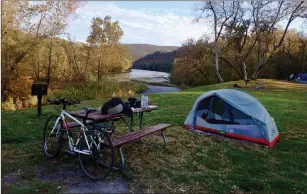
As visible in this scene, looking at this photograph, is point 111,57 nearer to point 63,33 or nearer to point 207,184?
point 63,33

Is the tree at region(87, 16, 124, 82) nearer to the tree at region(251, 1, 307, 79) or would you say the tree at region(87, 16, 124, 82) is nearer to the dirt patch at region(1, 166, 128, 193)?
the tree at region(251, 1, 307, 79)

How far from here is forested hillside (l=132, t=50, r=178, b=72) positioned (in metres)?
84.4

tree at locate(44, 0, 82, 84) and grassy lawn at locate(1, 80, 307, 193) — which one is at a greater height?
tree at locate(44, 0, 82, 84)

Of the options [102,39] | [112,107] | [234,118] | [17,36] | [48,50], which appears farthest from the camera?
[102,39]

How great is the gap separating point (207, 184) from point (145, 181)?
1041mm

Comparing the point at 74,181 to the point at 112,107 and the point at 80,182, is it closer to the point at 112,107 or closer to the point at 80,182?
the point at 80,182

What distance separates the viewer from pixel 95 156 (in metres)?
4.71

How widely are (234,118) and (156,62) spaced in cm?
8543

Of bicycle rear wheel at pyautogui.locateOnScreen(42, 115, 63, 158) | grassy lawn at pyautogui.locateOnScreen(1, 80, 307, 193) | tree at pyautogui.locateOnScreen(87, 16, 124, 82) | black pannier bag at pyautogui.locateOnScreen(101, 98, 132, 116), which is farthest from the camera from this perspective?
tree at pyautogui.locateOnScreen(87, 16, 124, 82)

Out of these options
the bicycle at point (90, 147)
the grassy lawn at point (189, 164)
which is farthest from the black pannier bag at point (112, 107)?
the grassy lawn at point (189, 164)

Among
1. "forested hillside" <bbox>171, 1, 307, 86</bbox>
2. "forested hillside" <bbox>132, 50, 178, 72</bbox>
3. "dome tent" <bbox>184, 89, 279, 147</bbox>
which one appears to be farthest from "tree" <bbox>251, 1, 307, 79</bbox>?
"forested hillside" <bbox>132, 50, 178, 72</bbox>

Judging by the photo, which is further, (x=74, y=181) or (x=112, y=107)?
(x=112, y=107)

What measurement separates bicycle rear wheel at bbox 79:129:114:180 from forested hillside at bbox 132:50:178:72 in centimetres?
7679

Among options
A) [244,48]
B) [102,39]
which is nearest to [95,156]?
[102,39]
